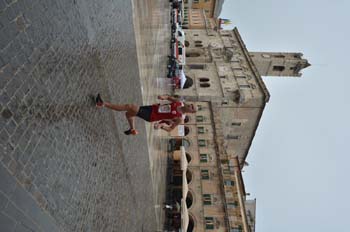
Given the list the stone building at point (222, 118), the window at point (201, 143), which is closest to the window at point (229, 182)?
the stone building at point (222, 118)

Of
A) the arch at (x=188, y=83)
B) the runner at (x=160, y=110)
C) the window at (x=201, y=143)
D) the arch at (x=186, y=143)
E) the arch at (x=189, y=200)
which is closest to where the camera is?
the runner at (x=160, y=110)

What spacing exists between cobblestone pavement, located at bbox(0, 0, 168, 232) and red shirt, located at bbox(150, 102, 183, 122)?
1.44 m

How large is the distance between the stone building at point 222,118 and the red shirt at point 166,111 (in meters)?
15.2

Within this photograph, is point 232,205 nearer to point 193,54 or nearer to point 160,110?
point 160,110

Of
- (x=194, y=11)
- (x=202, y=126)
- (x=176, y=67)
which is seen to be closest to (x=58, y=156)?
(x=176, y=67)

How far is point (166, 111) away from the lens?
292 inches

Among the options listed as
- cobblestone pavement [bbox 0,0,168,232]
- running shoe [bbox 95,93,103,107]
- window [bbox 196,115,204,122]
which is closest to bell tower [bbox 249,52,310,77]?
window [bbox 196,115,204,122]

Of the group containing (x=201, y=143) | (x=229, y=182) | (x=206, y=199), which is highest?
(x=201, y=143)

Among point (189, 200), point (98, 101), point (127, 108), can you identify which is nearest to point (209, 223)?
point (189, 200)

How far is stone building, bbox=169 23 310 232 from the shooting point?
21047 mm

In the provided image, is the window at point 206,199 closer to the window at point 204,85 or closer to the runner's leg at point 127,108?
the window at point 204,85

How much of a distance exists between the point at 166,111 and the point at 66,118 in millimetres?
2711

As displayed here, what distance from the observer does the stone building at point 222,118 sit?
21.0m

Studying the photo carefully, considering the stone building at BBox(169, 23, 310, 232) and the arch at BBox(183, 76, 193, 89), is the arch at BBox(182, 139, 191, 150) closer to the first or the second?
the stone building at BBox(169, 23, 310, 232)
